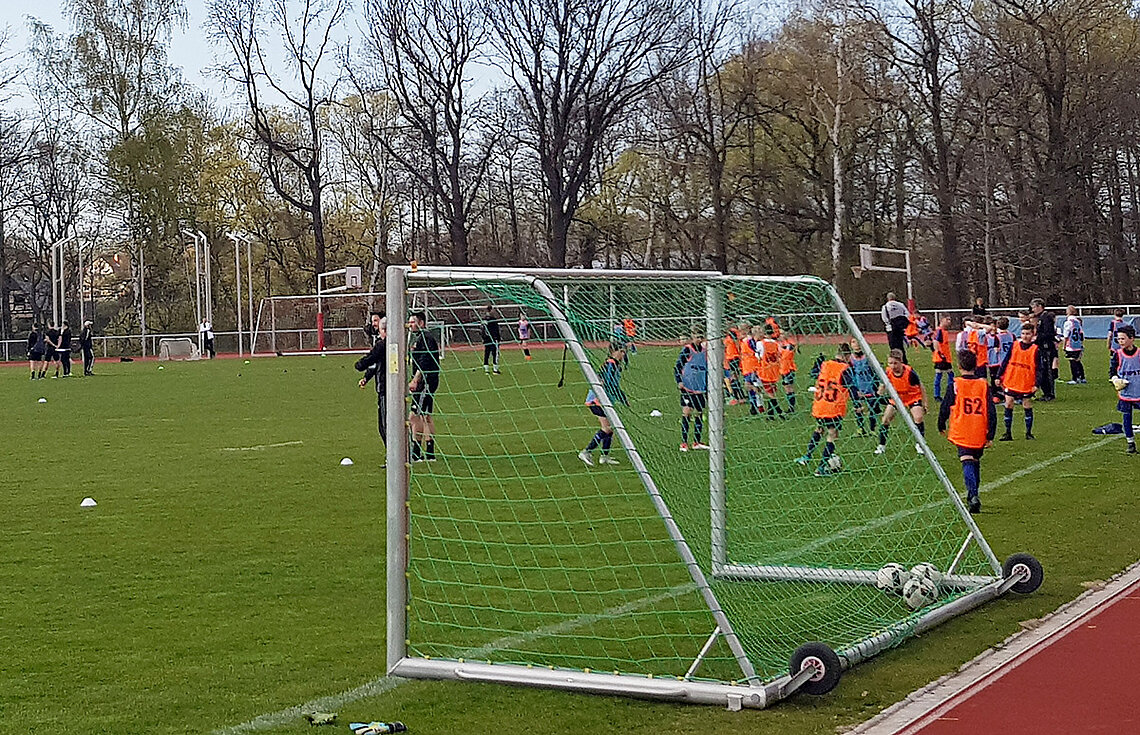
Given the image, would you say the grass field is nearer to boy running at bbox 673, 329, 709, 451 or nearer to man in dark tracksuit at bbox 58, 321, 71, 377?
boy running at bbox 673, 329, 709, 451

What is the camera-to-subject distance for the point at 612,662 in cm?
641

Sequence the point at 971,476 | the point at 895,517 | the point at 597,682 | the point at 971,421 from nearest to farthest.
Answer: the point at 597,682, the point at 895,517, the point at 971,421, the point at 971,476

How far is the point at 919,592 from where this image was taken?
7.36m

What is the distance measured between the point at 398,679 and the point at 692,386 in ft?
18.4

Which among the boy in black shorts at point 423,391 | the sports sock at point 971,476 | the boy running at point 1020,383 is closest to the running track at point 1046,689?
the sports sock at point 971,476

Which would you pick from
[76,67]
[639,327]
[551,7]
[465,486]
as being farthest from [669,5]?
[639,327]

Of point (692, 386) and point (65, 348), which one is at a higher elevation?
point (65, 348)

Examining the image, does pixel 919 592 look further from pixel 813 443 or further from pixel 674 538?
pixel 813 443

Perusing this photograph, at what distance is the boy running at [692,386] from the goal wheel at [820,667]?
3.01 metres

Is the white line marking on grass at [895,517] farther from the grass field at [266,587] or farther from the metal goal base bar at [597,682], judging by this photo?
the metal goal base bar at [597,682]

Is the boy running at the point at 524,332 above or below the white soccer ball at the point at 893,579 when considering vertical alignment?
above

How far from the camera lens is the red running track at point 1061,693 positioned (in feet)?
17.4

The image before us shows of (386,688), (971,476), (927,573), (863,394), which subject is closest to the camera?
(386,688)

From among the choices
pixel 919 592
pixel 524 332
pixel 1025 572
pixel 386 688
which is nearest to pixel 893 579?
pixel 919 592
